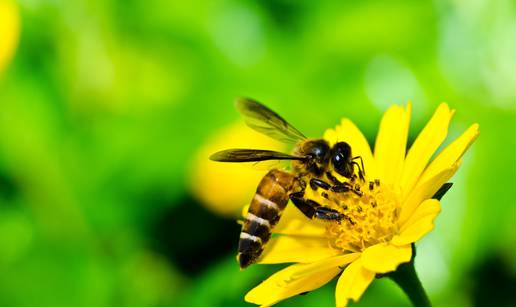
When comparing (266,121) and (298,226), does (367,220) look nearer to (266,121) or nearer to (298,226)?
(298,226)

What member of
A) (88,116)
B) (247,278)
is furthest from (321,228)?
(88,116)

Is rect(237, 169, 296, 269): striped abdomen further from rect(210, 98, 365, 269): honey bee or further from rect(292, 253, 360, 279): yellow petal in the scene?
rect(292, 253, 360, 279): yellow petal

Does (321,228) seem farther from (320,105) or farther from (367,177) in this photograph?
(320,105)

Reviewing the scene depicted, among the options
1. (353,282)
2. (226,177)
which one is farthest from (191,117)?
(353,282)

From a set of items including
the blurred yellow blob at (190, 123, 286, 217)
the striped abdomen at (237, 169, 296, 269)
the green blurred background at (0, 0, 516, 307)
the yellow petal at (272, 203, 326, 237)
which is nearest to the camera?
the striped abdomen at (237, 169, 296, 269)

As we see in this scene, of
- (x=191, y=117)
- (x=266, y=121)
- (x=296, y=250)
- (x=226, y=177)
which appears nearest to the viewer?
(x=296, y=250)

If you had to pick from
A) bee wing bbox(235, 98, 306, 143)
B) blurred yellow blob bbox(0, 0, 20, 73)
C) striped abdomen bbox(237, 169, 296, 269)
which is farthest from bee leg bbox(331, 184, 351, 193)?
blurred yellow blob bbox(0, 0, 20, 73)
